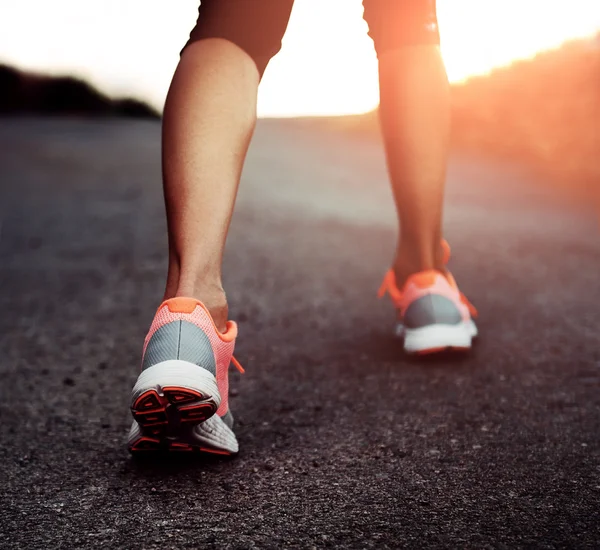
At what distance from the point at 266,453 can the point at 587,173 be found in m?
4.31

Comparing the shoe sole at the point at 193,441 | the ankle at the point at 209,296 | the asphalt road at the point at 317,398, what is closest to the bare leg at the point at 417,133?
the asphalt road at the point at 317,398

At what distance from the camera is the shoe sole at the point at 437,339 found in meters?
1.87

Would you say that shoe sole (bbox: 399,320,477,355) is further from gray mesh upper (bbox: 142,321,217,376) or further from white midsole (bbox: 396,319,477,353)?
gray mesh upper (bbox: 142,321,217,376)

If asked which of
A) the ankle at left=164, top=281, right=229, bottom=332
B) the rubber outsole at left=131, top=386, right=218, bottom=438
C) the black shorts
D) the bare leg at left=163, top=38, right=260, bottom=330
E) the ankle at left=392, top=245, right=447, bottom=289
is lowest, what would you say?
the ankle at left=392, top=245, right=447, bottom=289

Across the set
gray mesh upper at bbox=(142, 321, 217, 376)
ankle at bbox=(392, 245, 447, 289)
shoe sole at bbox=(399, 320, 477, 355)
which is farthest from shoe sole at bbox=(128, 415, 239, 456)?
ankle at bbox=(392, 245, 447, 289)

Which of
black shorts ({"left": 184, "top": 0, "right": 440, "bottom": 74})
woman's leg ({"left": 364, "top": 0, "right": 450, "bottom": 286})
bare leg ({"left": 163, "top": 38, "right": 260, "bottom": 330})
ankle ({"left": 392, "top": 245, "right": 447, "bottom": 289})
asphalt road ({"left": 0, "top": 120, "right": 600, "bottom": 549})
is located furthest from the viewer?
ankle ({"left": 392, "top": 245, "right": 447, "bottom": 289})

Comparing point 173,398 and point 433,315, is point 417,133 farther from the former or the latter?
point 173,398

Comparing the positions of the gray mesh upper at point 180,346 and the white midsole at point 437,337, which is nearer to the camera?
the gray mesh upper at point 180,346

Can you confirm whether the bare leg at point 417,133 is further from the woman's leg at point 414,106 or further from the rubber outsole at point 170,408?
the rubber outsole at point 170,408

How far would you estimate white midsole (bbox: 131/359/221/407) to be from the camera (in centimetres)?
116

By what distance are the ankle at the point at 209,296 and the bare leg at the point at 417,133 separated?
0.73m

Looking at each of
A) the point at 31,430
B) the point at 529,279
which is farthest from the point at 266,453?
the point at 529,279

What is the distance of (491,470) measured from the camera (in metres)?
1.26

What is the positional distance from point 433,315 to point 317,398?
0.39 meters
